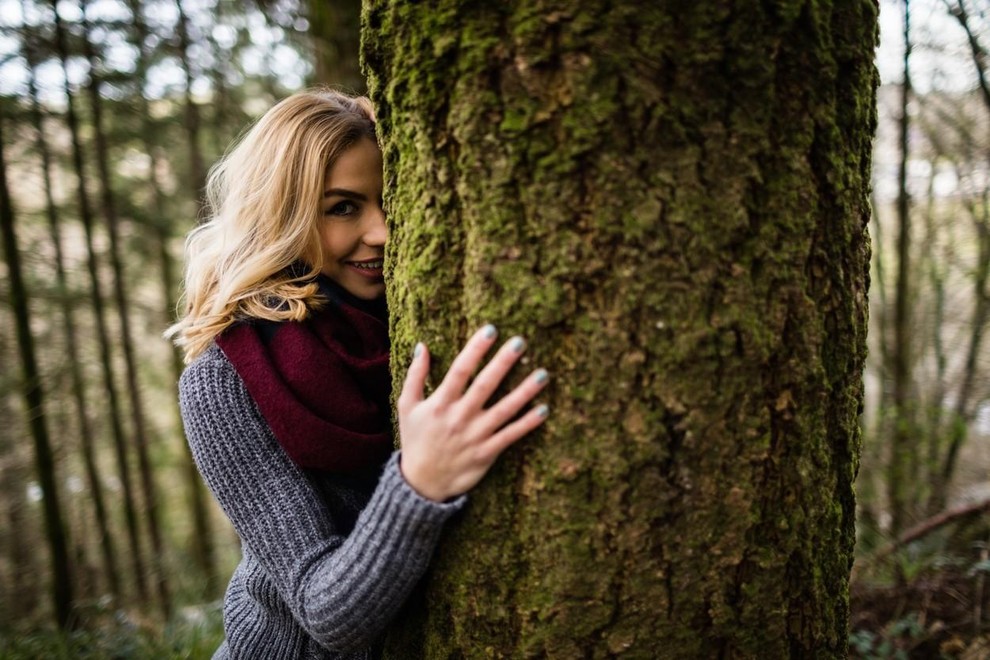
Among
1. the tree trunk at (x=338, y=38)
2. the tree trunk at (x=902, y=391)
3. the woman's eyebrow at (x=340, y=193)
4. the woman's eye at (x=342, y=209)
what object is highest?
the tree trunk at (x=338, y=38)

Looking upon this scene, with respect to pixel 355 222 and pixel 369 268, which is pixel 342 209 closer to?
pixel 355 222

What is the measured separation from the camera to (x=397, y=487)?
4.32 feet

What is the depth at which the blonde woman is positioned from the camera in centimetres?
127

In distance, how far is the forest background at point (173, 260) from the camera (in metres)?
4.22

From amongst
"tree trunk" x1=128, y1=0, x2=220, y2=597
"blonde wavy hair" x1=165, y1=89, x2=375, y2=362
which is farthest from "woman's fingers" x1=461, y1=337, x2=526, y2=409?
"tree trunk" x1=128, y1=0, x2=220, y2=597

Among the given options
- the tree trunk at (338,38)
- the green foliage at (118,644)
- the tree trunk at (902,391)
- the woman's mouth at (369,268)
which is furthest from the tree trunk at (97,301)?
the tree trunk at (902,391)

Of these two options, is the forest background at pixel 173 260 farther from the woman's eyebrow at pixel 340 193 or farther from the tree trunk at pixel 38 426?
the woman's eyebrow at pixel 340 193

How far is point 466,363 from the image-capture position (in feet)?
3.97

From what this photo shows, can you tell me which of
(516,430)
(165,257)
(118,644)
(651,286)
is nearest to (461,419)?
(516,430)

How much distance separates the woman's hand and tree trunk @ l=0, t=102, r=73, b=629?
630 cm

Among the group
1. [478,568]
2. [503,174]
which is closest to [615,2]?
[503,174]

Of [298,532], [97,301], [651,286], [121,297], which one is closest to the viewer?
[651,286]

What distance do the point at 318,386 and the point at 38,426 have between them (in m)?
6.20

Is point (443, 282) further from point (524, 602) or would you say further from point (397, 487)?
point (524, 602)
